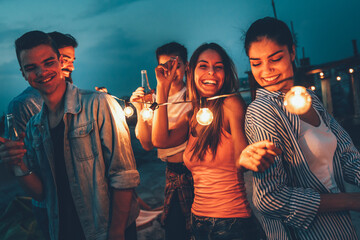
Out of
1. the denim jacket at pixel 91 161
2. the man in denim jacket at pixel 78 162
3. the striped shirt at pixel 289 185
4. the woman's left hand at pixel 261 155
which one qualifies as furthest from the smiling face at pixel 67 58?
the woman's left hand at pixel 261 155

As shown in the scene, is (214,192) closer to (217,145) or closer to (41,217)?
(217,145)

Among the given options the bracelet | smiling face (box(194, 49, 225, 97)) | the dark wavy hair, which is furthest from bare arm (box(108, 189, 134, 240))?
the dark wavy hair

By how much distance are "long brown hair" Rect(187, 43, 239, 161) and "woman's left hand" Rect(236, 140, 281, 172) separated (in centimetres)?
65

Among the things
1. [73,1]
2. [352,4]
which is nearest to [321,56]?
[352,4]

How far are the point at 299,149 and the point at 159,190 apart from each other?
6171mm

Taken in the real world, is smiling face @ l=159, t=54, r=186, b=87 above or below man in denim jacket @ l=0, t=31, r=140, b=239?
above

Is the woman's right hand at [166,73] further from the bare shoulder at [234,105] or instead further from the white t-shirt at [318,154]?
the white t-shirt at [318,154]

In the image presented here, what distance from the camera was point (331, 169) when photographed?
53.5 inches

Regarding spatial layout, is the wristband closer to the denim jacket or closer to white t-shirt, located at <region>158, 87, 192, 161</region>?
the denim jacket

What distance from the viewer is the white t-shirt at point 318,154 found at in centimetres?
132

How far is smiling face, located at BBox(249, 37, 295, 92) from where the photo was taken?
1.46 m

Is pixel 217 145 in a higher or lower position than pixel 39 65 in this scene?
lower

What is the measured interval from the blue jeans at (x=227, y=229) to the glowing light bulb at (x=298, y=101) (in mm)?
1145

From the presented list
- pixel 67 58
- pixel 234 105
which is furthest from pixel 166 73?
pixel 67 58
